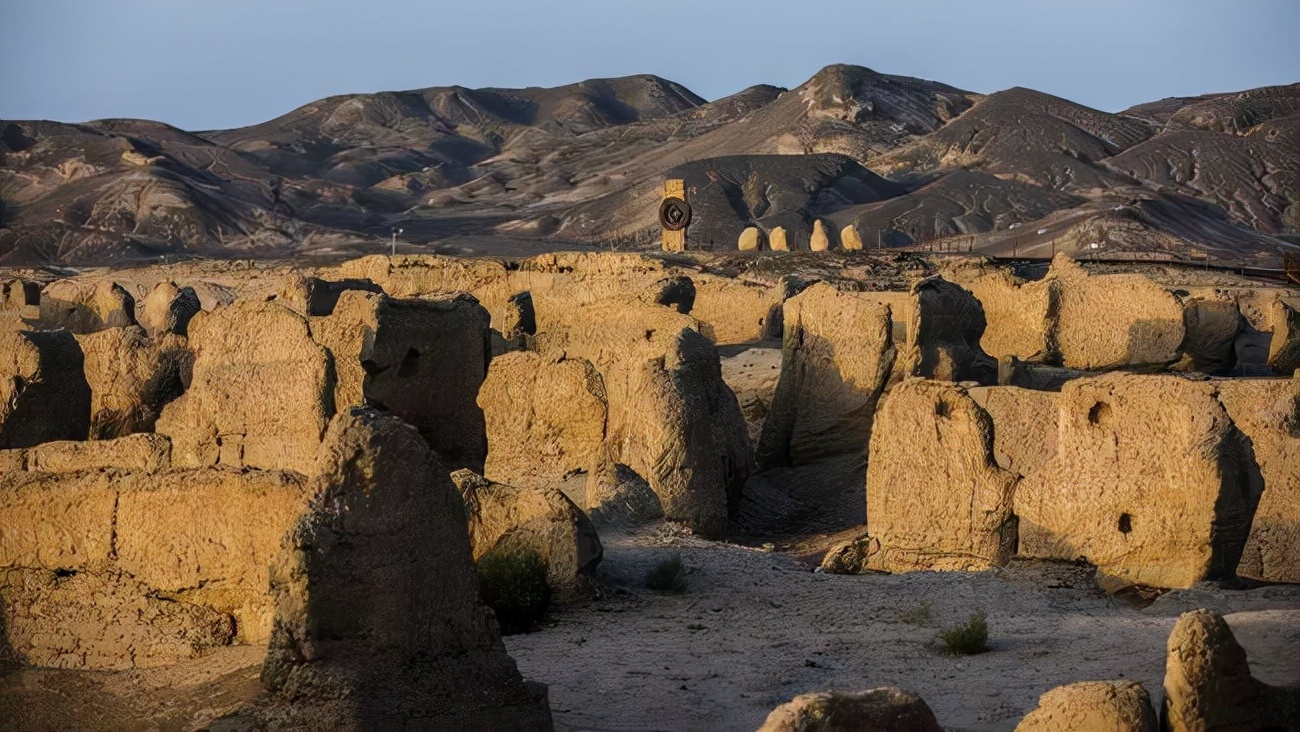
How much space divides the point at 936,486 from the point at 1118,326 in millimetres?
10564

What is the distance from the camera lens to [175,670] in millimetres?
8641

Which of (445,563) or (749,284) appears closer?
(445,563)

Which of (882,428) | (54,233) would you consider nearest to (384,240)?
(54,233)

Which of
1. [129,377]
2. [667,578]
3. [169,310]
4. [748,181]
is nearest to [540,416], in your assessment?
[129,377]

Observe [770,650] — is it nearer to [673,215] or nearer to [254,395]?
[254,395]

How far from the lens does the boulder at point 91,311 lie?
25.9 m

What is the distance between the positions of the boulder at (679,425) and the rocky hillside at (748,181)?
3757 centimetres

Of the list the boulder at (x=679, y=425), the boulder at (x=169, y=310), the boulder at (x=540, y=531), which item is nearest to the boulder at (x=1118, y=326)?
the boulder at (x=679, y=425)

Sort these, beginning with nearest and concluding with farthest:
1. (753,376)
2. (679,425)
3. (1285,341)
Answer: (679,425) → (753,376) → (1285,341)

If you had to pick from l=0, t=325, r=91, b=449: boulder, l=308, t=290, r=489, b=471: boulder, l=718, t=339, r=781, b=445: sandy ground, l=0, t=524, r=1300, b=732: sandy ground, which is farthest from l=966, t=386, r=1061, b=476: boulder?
l=0, t=325, r=91, b=449: boulder

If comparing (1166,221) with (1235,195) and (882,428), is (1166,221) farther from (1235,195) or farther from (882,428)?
(882,428)

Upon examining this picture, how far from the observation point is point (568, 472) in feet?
52.7

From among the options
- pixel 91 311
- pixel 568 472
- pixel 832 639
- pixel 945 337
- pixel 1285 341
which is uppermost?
pixel 91 311

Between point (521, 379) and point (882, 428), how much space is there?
382cm
